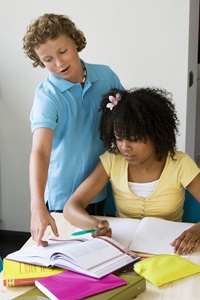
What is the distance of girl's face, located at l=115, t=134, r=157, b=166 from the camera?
5.41 feet

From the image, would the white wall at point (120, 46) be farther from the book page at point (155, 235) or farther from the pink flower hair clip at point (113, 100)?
the book page at point (155, 235)

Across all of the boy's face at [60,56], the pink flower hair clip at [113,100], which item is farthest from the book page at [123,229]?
the boy's face at [60,56]

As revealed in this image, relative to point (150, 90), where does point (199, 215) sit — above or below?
below

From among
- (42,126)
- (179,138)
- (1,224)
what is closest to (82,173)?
(42,126)

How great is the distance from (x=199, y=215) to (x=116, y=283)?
2.24 feet

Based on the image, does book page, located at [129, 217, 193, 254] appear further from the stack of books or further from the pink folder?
the pink folder

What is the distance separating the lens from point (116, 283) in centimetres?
123

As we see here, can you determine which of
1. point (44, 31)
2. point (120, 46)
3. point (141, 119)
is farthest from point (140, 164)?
point (120, 46)

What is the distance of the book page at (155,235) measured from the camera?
146 centimetres

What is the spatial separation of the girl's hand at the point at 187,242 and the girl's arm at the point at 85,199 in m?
0.23

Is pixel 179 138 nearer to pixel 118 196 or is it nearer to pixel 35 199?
pixel 118 196

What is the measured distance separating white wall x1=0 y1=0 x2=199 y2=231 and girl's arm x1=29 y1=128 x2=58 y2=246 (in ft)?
3.52

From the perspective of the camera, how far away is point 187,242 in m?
1.47

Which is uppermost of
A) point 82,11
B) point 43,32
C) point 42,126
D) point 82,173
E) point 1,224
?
point 82,11
